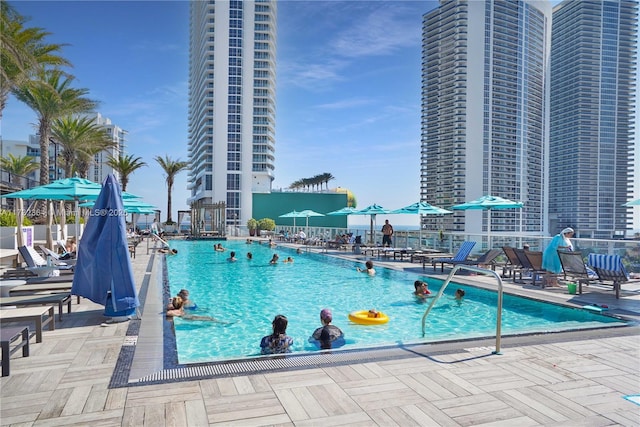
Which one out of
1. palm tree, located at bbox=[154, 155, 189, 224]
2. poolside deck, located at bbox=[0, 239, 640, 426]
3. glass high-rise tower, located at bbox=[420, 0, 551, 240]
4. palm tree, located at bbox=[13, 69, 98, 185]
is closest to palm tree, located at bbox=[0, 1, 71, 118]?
palm tree, located at bbox=[13, 69, 98, 185]

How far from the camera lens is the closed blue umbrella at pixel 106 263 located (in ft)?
19.8

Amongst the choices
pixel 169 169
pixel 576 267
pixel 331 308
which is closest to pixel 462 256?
pixel 576 267

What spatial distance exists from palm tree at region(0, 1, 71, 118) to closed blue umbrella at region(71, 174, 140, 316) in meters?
9.35

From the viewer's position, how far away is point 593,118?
2375 inches

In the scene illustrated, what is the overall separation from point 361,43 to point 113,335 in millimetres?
16684

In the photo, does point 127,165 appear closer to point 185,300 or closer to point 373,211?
point 373,211

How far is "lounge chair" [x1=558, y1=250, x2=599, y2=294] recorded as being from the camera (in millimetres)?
Result: 9102

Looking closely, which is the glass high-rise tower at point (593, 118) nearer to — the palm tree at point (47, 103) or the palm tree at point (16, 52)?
the palm tree at point (47, 103)

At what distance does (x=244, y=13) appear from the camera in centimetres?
5734

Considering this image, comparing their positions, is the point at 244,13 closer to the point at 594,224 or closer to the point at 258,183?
the point at 258,183

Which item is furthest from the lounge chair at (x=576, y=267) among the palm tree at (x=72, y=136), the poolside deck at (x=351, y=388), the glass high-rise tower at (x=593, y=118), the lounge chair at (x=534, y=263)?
the glass high-rise tower at (x=593, y=118)

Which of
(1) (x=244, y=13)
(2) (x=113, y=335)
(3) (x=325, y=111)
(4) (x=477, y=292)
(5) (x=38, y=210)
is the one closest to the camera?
(2) (x=113, y=335)

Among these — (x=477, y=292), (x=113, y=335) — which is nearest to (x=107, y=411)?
(x=113, y=335)

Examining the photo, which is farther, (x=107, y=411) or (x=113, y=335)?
(x=113, y=335)
